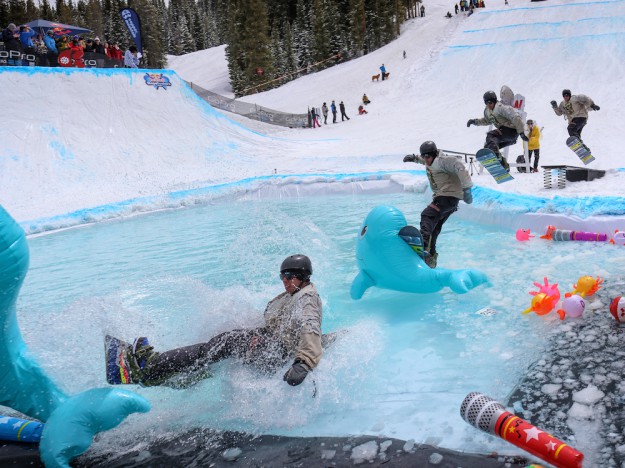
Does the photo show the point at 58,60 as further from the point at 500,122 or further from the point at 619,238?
the point at 619,238

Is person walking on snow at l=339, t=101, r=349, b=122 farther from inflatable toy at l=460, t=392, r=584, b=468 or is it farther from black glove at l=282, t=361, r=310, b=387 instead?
inflatable toy at l=460, t=392, r=584, b=468

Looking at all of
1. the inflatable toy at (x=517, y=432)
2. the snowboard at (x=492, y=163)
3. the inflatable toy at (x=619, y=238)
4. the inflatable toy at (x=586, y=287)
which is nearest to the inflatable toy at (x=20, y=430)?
the inflatable toy at (x=517, y=432)

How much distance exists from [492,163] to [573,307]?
4.63 meters

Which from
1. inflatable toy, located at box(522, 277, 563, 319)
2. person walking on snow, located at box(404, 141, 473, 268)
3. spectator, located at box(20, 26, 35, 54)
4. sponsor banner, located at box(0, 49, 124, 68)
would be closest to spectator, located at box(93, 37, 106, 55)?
sponsor banner, located at box(0, 49, 124, 68)

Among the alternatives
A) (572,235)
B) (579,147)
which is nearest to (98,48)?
(579,147)

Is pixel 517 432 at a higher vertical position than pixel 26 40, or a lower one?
lower

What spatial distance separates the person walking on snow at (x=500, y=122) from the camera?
862 centimetres

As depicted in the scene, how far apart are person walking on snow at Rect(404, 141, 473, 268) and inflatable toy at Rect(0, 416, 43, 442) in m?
4.14

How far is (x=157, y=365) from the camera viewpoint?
3.77 metres

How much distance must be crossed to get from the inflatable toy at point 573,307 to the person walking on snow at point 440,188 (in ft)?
5.79

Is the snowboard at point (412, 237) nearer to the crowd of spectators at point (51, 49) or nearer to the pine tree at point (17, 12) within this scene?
the crowd of spectators at point (51, 49)

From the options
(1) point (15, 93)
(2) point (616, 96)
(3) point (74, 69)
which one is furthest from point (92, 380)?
(2) point (616, 96)

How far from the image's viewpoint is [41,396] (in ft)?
11.7

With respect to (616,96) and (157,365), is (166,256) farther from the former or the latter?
(616,96)
